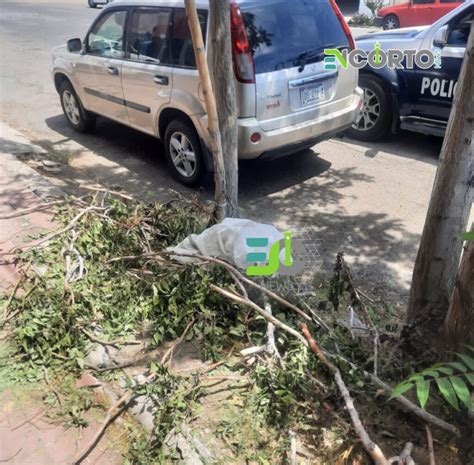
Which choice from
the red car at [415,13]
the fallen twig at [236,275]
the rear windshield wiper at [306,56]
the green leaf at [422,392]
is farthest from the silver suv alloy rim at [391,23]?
the green leaf at [422,392]

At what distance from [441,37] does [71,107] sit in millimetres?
4779

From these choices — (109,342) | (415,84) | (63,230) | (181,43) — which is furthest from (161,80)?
(109,342)

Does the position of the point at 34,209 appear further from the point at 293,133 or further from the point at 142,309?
the point at 293,133

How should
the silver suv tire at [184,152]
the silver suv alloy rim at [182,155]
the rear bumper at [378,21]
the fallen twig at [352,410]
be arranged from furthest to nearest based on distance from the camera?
the rear bumper at [378,21] → the silver suv alloy rim at [182,155] → the silver suv tire at [184,152] → the fallen twig at [352,410]

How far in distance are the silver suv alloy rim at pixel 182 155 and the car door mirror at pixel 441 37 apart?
309cm

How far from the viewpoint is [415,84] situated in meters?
6.02

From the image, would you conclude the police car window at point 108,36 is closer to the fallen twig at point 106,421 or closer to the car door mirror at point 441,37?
the car door mirror at point 441,37

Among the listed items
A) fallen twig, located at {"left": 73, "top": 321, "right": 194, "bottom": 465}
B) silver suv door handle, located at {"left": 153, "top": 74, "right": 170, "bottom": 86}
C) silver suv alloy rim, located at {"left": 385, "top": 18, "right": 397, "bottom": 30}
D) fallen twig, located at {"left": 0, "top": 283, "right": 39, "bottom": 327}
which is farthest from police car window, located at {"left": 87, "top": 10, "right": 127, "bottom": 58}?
silver suv alloy rim, located at {"left": 385, "top": 18, "right": 397, "bottom": 30}

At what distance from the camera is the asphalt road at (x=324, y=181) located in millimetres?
4270

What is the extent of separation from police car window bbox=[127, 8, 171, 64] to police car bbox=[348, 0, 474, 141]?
269cm

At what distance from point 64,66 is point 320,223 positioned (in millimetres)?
4267

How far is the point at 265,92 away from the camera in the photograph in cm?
458

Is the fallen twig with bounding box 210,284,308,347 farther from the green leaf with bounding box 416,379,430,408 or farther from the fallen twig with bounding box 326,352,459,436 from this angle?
the green leaf with bounding box 416,379,430,408

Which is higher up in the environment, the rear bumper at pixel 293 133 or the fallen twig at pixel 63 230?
the rear bumper at pixel 293 133
